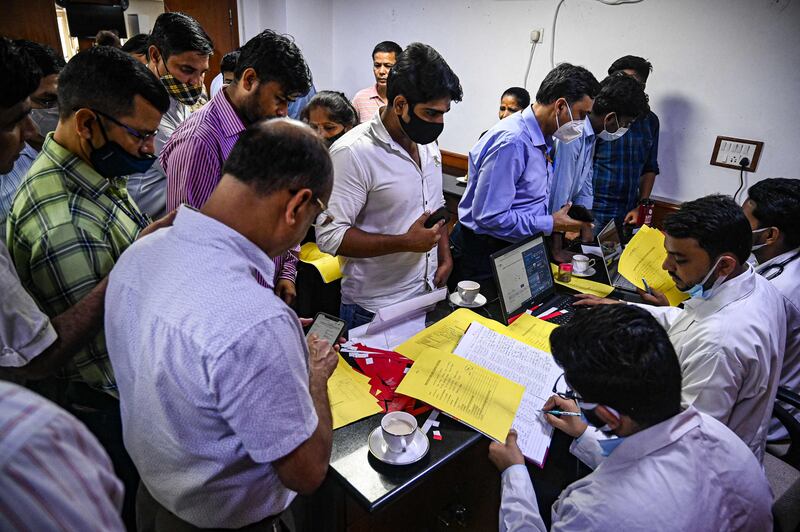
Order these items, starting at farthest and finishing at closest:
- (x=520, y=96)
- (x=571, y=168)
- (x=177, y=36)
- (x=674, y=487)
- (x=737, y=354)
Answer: (x=520, y=96)
(x=571, y=168)
(x=177, y=36)
(x=737, y=354)
(x=674, y=487)

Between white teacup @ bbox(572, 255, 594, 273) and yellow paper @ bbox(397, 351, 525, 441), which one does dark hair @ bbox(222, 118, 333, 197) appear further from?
white teacup @ bbox(572, 255, 594, 273)

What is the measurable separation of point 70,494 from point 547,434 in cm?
121

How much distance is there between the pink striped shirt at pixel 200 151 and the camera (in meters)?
1.65

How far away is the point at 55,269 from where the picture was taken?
3.61ft

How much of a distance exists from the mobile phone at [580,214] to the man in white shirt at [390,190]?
0.89 metres

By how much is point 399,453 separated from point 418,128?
121 centimetres

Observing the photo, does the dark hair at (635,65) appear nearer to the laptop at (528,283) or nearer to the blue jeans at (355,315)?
the laptop at (528,283)

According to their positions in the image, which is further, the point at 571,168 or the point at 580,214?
the point at 571,168

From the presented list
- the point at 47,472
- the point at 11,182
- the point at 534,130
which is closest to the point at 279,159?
the point at 47,472

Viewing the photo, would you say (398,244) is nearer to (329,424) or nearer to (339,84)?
(329,424)

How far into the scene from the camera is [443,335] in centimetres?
168

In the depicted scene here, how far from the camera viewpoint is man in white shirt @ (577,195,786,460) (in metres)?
1.38

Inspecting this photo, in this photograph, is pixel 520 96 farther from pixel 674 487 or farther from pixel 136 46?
pixel 674 487

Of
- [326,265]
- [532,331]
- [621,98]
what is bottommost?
[326,265]
